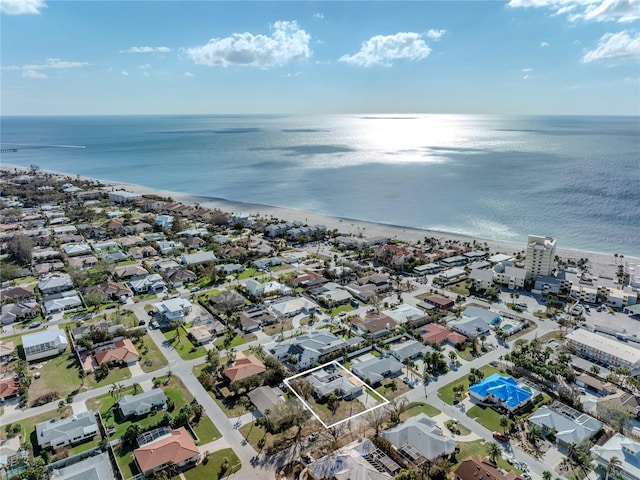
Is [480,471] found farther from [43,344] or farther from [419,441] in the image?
[43,344]

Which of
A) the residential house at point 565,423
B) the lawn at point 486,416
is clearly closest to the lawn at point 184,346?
the lawn at point 486,416

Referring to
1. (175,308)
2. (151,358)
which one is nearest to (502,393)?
(151,358)

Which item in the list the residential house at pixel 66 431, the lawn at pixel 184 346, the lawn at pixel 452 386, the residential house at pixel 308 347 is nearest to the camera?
the residential house at pixel 66 431

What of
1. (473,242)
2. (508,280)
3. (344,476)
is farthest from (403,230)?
(344,476)

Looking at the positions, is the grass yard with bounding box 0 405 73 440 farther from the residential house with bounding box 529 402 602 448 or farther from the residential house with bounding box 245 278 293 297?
the residential house with bounding box 529 402 602 448

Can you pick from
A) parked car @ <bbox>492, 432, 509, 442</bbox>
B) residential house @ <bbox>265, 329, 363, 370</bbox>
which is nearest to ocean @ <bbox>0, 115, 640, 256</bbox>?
residential house @ <bbox>265, 329, 363, 370</bbox>

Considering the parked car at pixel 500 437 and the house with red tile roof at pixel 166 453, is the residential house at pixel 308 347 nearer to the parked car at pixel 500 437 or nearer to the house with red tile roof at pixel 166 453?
the house with red tile roof at pixel 166 453
